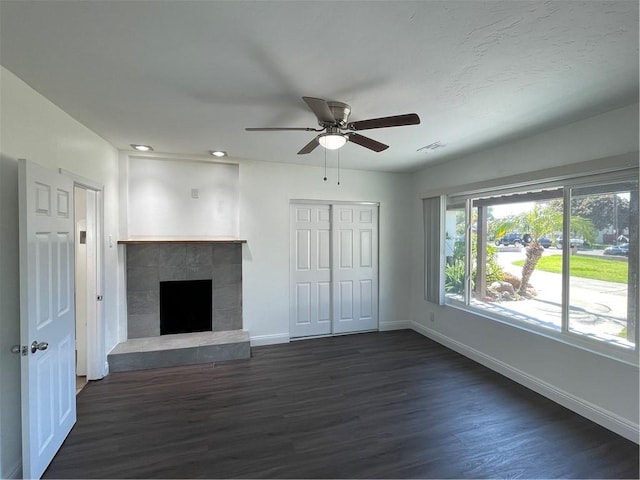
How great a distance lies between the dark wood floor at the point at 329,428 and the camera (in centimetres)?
→ 196

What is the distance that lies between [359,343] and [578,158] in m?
3.33

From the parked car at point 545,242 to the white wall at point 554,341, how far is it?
28.9 inches

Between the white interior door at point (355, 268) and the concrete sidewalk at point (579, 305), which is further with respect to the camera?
the white interior door at point (355, 268)

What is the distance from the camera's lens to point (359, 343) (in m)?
4.26

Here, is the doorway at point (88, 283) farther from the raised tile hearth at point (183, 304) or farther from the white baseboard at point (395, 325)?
the white baseboard at point (395, 325)

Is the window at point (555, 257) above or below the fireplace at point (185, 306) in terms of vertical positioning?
above

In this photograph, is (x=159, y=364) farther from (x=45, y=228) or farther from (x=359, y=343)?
(x=359, y=343)

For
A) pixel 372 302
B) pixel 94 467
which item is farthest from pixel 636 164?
pixel 94 467

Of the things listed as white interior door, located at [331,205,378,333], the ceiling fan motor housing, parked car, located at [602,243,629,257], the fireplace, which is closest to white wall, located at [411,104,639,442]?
parked car, located at [602,243,629,257]

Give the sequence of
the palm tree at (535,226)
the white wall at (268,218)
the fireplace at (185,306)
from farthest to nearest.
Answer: the white wall at (268,218) < the fireplace at (185,306) < the palm tree at (535,226)

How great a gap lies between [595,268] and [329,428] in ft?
8.90

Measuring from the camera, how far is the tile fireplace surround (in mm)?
3762

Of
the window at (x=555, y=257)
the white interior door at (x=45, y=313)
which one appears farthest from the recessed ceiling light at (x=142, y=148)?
the window at (x=555, y=257)

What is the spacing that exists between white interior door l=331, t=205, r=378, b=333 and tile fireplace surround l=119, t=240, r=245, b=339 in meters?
1.52
